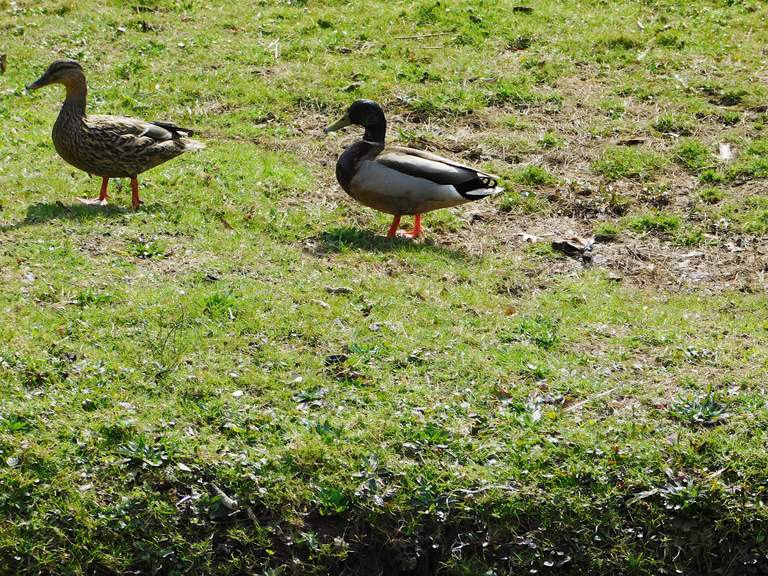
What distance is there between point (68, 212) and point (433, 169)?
339 centimetres

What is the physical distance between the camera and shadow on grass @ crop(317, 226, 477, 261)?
749 centimetres

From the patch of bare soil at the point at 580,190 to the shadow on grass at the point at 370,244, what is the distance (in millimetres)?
184

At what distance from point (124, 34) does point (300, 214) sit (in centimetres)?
615

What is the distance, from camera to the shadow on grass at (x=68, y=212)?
7.31 meters

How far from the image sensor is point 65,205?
7.80 m

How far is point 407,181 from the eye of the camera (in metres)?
7.57

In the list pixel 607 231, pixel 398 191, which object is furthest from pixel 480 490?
pixel 607 231

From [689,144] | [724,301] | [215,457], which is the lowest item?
[215,457]

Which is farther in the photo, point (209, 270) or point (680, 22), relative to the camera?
point (680, 22)

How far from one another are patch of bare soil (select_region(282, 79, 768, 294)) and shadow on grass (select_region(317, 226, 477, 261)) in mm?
184

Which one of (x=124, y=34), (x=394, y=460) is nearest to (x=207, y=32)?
(x=124, y=34)

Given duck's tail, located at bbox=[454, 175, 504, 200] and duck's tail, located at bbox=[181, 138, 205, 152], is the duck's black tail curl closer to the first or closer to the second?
duck's tail, located at bbox=[454, 175, 504, 200]

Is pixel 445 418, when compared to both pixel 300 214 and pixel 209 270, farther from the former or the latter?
pixel 300 214

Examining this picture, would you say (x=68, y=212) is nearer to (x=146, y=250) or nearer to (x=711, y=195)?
(x=146, y=250)
